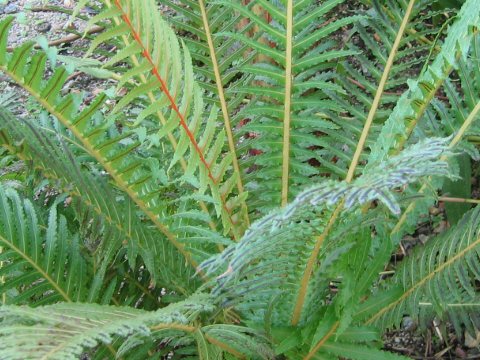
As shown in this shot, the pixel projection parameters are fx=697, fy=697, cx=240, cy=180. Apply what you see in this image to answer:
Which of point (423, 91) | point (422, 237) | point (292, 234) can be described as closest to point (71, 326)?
point (292, 234)

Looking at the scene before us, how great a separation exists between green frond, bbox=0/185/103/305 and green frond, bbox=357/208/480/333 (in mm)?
467

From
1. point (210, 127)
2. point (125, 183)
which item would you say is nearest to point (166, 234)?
point (125, 183)

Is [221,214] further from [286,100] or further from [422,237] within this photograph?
[422,237]

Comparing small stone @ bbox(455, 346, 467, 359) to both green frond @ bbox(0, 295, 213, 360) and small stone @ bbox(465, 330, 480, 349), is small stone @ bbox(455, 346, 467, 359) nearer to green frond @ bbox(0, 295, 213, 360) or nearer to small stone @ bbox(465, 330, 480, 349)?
small stone @ bbox(465, 330, 480, 349)

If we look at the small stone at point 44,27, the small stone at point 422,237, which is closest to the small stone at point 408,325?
the small stone at point 422,237

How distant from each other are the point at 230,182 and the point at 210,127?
120 mm

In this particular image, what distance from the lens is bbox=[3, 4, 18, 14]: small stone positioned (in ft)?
8.27

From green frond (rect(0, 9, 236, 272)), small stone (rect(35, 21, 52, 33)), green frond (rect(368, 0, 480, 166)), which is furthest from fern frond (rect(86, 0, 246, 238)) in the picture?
small stone (rect(35, 21, 52, 33))

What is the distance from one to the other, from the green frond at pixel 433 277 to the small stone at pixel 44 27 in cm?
171

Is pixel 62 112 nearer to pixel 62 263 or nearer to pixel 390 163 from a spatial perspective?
pixel 62 263

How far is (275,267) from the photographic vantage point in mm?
1006

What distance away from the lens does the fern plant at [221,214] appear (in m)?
0.92

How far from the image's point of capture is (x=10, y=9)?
8.29 feet

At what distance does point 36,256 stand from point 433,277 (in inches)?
25.2
